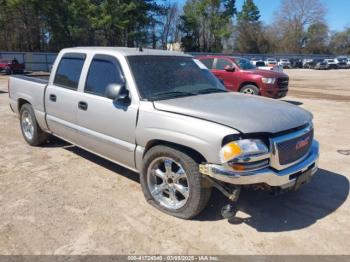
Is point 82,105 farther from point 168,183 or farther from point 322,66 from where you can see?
point 322,66

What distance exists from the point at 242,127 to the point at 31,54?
118ft

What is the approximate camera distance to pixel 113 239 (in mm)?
3359

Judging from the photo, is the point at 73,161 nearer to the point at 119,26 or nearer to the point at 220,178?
the point at 220,178

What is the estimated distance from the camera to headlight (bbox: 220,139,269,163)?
10.5 ft

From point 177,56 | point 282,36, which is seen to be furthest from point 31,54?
point 282,36

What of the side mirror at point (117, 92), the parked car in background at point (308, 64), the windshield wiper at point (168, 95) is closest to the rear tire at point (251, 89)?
the windshield wiper at point (168, 95)

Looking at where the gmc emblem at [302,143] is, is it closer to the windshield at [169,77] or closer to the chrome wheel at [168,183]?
the chrome wheel at [168,183]

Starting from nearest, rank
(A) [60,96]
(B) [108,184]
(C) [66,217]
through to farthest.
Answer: (C) [66,217], (B) [108,184], (A) [60,96]

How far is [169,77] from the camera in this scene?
442 cm

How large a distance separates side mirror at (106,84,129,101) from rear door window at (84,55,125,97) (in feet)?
0.72

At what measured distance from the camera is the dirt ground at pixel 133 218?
326cm

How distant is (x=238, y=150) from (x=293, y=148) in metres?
0.74

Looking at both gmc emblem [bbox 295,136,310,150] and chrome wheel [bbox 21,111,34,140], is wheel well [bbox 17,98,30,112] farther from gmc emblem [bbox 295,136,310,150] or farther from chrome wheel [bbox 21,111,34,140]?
gmc emblem [bbox 295,136,310,150]

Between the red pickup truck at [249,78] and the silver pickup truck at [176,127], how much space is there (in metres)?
7.65
